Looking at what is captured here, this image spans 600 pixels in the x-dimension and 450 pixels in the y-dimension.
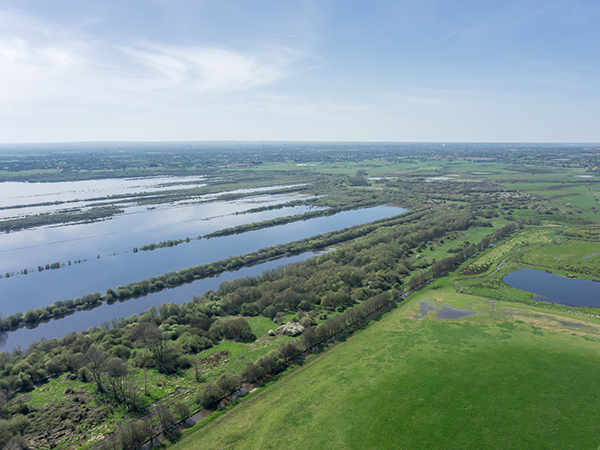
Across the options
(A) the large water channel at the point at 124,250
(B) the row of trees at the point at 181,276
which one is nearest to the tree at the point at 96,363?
(A) the large water channel at the point at 124,250

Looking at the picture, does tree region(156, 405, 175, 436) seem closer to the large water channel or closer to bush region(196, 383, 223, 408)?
bush region(196, 383, 223, 408)

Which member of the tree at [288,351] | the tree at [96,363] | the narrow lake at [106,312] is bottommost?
the narrow lake at [106,312]

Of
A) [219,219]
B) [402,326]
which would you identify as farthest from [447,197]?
[402,326]

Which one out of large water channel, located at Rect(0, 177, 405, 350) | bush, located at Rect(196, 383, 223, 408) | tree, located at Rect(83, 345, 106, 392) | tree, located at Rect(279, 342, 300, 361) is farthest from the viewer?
large water channel, located at Rect(0, 177, 405, 350)

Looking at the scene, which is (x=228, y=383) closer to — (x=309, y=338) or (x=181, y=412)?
(x=181, y=412)

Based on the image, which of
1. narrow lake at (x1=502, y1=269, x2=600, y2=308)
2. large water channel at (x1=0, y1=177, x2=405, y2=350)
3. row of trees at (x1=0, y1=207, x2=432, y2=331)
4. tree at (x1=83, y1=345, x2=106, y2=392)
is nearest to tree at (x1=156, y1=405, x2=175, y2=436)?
tree at (x1=83, y1=345, x2=106, y2=392)

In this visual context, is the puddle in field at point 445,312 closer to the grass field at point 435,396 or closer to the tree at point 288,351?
the grass field at point 435,396

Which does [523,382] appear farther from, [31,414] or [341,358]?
[31,414]
